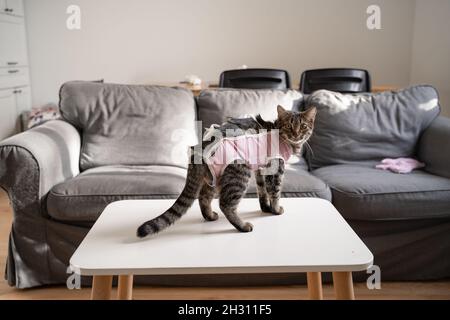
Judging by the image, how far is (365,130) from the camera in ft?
7.89

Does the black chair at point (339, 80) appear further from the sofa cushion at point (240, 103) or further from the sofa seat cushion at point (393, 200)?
the sofa seat cushion at point (393, 200)

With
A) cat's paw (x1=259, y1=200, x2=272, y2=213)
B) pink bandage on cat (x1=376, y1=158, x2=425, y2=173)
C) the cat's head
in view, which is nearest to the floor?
pink bandage on cat (x1=376, y1=158, x2=425, y2=173)

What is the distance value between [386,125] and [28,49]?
3.42 meters

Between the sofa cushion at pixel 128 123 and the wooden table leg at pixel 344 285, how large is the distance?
1356mm

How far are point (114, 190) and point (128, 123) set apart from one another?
600 millimetres

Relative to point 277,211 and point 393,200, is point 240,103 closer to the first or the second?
point 393,200

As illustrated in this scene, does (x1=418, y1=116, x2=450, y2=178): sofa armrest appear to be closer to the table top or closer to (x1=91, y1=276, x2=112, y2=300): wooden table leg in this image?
the table top

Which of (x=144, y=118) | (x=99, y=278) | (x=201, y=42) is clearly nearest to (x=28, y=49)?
(x=201, y=42)

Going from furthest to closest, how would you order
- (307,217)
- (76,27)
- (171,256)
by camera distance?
(76,27)
(307,217)
(171,256)

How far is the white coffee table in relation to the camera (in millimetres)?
1019

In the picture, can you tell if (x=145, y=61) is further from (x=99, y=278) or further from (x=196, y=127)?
(x=99, y=278)

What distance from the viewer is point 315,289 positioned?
1448 mm

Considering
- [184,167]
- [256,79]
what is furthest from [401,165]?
[256,79]

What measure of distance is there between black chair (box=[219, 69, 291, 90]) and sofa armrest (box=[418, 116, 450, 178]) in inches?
46.5
